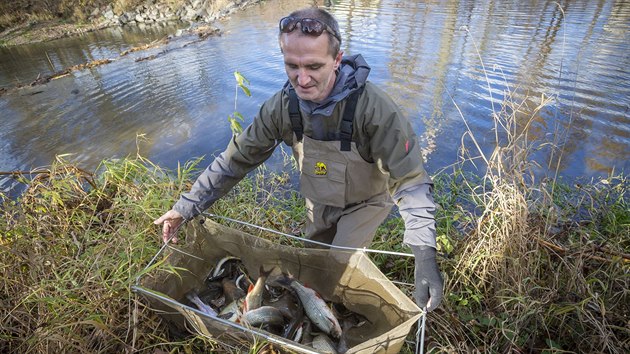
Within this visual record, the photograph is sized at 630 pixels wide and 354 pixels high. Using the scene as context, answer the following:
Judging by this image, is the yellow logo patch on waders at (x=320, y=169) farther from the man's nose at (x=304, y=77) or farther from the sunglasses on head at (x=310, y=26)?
the sunglasses on head at (x=310, y=26)

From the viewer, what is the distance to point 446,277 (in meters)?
2.93

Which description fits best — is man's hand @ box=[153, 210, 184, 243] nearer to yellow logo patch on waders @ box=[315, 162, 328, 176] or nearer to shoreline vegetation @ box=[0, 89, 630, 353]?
shoreline vegetation @ box=[0, 89, 630, 353]

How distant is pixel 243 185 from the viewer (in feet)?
15.7

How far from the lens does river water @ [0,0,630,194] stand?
622cm

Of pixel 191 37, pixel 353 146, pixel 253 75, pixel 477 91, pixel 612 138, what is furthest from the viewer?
pixel 191 37

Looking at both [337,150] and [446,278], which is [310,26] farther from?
[446,278]

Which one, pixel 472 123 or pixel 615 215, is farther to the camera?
pixel 472 123

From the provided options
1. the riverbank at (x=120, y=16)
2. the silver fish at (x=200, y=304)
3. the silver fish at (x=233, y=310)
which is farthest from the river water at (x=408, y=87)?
the riverbank at (x=120, y=16)

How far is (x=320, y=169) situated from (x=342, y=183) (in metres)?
0.21

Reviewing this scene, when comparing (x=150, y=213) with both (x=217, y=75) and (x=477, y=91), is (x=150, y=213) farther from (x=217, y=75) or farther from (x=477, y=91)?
(x=217, y=75)

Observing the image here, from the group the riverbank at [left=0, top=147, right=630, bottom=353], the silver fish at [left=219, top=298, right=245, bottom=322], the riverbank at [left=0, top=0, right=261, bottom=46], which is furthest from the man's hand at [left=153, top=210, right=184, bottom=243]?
the riverbank at [left=0, top=0, right=261, bottom=46]

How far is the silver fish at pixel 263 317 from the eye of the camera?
7.58ft

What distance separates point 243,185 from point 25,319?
2745mm

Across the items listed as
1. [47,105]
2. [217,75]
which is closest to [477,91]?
[217,75]
